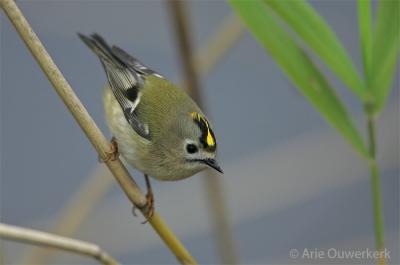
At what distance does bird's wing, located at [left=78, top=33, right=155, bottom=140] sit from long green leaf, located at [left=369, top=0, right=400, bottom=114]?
1109 millimetres

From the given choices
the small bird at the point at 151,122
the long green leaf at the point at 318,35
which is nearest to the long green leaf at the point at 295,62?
the long green leaf at the point at 318,35

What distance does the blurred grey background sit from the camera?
306cm

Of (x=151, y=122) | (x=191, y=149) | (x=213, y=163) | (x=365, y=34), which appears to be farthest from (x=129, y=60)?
(x=365, y=34)

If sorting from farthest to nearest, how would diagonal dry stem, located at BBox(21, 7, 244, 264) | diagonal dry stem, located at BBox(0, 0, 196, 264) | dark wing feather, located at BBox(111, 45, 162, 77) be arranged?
dark wing feather, located at BBox(111, 45, 162, 77), diagonal dry stem, located at BBox(21, 7, 244, 264), diagonal dry stem, located at BBox(0, 0, 196, 264)

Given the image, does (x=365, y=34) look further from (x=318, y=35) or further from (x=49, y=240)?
(x=49, y=240)

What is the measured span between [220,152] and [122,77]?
1840mm

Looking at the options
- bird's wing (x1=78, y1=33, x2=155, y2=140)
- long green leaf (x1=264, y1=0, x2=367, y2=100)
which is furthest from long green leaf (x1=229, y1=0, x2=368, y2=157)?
bird's wing (x1=78, y1=33, x2=155, y2=140)

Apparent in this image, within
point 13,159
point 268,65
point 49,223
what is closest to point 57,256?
point 49,223

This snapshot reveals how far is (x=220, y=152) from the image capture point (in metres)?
4.41

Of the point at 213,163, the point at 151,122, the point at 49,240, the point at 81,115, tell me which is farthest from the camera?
the point at 151,122

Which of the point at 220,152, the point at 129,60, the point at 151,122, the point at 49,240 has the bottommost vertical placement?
the point at 49,240

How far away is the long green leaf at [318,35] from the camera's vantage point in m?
1.71

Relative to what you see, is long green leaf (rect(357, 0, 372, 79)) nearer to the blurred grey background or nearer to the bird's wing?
the bird's wing

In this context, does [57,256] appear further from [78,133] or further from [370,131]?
[78,133]
